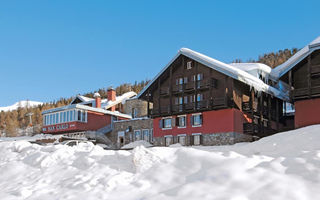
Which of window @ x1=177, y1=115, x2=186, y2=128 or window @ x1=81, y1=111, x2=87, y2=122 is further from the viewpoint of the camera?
window @ x1=81, y1=111, x2=87, y2=122

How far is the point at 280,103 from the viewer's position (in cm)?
3569

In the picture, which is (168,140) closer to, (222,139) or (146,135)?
(146,135)

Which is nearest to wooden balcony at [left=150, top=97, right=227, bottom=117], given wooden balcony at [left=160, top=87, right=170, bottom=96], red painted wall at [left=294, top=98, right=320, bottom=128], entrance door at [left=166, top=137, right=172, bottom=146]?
wooden balcony at [left=160, top=87, right=170, bottom=96]

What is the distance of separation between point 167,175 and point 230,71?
789 inches

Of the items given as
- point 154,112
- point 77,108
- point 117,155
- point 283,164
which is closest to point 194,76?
point 154,112

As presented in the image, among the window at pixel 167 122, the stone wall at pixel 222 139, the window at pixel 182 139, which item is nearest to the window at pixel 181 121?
the window at pixel 182 139

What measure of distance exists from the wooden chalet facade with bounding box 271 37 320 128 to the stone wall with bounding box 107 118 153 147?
15.8 metres

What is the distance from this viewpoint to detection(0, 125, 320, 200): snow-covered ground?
7.87 metres

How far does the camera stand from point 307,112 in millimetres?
25391

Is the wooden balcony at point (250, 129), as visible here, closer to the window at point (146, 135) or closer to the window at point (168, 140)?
the window at point (168, 140)

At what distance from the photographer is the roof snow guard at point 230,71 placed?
93.0 ft

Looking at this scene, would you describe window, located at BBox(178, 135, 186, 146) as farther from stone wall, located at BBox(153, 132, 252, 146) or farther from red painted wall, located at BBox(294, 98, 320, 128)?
red painted wall, located at BBox(294, 98, 320, 128)

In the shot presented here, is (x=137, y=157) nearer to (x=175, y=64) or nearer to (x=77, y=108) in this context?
(x=175, y=64)

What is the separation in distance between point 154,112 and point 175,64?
203 inches
